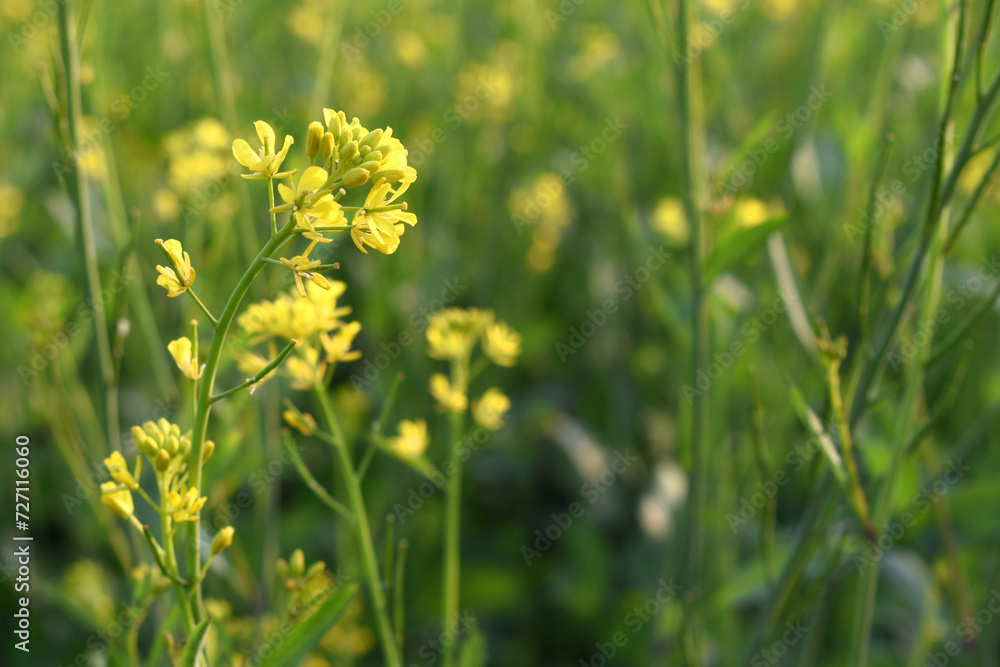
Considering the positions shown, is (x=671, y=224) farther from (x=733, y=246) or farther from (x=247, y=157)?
(x=247, y=157)

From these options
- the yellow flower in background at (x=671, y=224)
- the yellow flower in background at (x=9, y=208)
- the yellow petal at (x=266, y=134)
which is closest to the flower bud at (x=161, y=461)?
the yellow petal at (x=266, y=134)

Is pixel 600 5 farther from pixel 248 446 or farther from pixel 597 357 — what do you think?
pixel 248 446

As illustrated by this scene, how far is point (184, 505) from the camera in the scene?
55 centimetres

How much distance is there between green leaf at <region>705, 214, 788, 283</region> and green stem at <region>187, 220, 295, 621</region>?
630 mm

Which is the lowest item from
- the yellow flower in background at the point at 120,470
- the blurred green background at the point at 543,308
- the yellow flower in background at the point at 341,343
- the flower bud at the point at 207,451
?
the blurred green background at the point at 543,308

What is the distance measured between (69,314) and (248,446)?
0.38 metres

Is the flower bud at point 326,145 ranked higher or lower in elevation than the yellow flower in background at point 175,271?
higher

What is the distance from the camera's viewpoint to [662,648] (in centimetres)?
138

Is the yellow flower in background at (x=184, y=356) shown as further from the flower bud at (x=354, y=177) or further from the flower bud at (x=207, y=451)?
the flower bud at (x=354, y=177)

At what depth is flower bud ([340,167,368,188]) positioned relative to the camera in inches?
20.3

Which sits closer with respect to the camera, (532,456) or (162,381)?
(162,381)

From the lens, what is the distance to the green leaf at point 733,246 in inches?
37.7

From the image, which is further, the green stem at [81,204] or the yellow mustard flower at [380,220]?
the green stem at [81,204]

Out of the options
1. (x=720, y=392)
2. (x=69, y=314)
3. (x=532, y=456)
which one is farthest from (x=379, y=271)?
(x=720, y=392)
